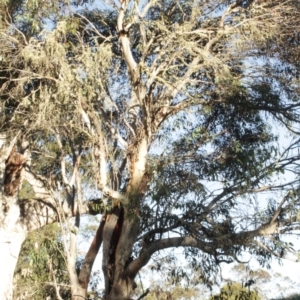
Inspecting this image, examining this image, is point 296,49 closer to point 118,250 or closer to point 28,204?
Answer: point 118,250

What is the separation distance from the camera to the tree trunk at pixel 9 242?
852cm

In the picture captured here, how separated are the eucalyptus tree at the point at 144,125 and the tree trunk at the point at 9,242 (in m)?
0.02

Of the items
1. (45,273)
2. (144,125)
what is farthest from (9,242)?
(144,125)

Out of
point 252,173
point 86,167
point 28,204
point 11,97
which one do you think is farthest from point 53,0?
point 252,173

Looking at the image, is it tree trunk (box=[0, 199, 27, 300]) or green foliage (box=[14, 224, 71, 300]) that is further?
tree trunk (box=[0, 199, 27, 300])

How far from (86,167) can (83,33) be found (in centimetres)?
213

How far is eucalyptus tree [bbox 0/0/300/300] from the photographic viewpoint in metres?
7.38

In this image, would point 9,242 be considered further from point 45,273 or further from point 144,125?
point 144,125

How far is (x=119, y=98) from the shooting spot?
8.61 metres

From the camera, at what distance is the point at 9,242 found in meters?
8.70

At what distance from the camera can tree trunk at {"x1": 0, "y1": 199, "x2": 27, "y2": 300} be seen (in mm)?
8525

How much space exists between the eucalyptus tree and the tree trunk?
0.02 metres

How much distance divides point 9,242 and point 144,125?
2.92 metres

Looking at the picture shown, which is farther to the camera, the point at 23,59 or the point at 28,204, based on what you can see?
the point at 28,204
